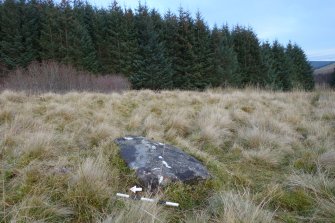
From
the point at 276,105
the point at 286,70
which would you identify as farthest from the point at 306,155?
the point at 286,70

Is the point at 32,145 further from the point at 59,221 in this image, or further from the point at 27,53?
the point at 27,53

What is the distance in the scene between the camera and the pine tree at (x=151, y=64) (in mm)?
24250

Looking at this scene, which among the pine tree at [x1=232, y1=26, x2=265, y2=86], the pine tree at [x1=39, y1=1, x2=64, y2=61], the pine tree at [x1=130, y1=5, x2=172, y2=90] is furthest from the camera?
the pine tree at [x1=232, y1=26, x2=265, y2=86]

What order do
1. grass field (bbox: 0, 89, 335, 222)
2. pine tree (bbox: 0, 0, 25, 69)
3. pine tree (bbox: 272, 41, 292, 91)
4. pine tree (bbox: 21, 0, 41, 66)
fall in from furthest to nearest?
pine tree (bbox: 272, 41, 292, 91), pine tree (bbox: 21, 0, 41, 66), pine tree (bbox: 0, 0, 25, 69), grass field (bbox: 0, 89, 335, 222)

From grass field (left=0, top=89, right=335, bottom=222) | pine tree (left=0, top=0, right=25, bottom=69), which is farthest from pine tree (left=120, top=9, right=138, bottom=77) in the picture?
grass field (left=0, top=89, right=335, bottom=222)

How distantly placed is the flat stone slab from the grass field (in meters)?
0.09

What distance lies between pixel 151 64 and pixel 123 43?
2.86 metres

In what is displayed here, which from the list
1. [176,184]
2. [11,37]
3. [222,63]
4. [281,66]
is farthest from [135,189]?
[281,66]

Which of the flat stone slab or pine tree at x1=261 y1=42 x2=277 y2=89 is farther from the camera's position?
pine tree at x1=261 y1=42 x2=277 y2=89

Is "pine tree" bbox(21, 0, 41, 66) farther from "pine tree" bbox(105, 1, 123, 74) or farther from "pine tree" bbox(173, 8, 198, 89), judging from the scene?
"pine tree" bbox(173, 8, 198, 89)

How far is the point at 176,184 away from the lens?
2.85m

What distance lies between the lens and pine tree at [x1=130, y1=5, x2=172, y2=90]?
79.6 ft

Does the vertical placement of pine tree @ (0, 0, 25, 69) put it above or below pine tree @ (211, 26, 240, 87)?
above

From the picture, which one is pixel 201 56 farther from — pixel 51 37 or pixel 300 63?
pixel 300 63
